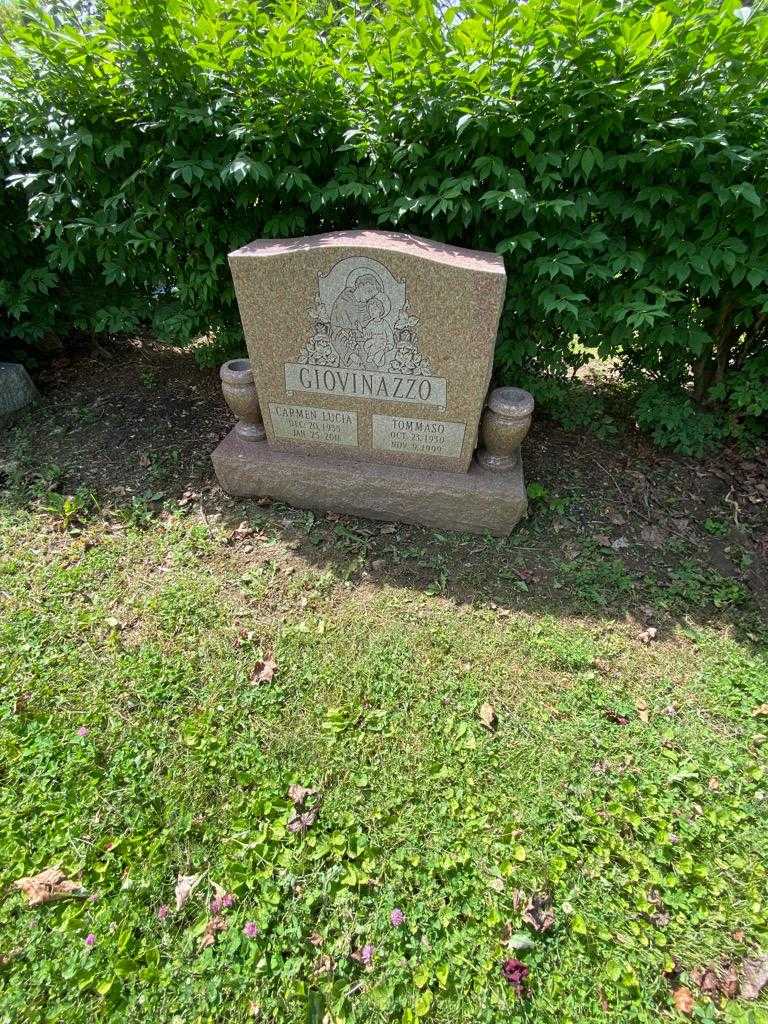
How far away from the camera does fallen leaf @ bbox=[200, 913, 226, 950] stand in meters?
1.69

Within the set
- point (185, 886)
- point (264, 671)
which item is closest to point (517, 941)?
point (185, 886)

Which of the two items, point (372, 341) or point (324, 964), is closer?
→ point (324, 964)

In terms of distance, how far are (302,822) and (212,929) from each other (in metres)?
0.42

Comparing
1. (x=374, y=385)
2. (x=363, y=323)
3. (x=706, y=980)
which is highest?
(x=363, y=323)

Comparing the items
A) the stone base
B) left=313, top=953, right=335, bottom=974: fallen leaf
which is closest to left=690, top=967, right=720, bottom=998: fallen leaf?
left=313, top=953, right=335, bottom=974: fallen leaf

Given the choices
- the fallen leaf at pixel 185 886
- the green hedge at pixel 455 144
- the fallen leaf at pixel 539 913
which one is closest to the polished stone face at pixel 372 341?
the green hedge at pixel 455 144

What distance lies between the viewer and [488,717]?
2287 mm

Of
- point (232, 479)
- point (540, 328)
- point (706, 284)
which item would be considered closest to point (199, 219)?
point (232, 479)

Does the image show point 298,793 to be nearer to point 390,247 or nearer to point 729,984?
point 729,984

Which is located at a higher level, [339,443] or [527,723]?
[339,443]

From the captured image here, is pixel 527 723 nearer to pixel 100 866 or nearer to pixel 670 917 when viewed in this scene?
pixel 670 917

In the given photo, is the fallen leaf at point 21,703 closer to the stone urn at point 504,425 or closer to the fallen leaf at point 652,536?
the stone urn at point 504,425

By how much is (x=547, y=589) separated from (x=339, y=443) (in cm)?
155

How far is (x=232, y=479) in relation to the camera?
3.40 metres
